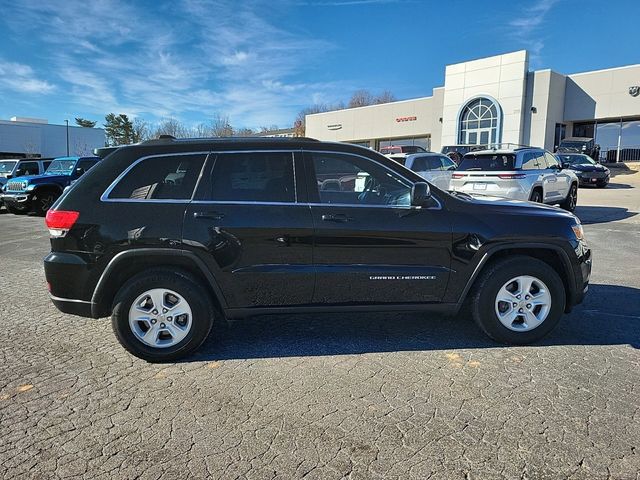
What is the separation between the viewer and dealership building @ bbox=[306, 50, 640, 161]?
33312mm

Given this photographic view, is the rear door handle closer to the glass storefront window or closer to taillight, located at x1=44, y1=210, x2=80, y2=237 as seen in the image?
taillight, located at x1=44, y1=210, x2=80, y2=237

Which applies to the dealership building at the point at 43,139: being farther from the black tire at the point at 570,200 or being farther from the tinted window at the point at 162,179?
the tinted window at the point at 162,179

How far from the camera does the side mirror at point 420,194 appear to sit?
156 inches

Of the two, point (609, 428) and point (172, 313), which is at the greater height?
point (172, 313)

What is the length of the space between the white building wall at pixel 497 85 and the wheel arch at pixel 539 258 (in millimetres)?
32538

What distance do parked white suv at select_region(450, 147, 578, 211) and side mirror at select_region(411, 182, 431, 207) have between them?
756 centimetres

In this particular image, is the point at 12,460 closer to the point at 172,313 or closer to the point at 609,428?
the point at 172,313

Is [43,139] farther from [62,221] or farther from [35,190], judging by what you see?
[62,221]

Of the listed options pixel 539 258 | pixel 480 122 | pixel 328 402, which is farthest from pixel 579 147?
pixel 328 402

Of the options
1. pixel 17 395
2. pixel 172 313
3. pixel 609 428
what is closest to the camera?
pixel 609 428

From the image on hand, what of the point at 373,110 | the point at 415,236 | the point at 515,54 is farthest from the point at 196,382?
the point at 373,110

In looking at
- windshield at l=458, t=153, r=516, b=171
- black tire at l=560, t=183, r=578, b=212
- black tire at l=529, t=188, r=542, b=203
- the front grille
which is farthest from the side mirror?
the front grille

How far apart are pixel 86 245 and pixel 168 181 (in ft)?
2.68

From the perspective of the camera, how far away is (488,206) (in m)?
4.25
